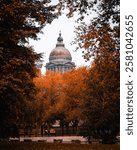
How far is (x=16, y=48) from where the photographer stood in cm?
2058

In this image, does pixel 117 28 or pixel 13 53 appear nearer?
pixel 117 28

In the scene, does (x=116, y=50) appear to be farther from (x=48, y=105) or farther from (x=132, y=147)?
(x=48, y=105)

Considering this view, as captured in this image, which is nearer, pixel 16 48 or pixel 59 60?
pixel 16 48

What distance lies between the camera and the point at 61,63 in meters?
191

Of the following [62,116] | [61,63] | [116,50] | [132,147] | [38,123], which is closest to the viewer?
[132,147]

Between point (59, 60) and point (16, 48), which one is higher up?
point (59, 60)

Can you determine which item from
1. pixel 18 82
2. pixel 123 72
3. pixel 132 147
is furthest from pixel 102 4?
pixel 18 82

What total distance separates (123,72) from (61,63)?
601 feet

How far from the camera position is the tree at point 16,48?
17506 mm

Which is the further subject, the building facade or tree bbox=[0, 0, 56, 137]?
the building facade

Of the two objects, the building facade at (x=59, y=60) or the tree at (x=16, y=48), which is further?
the building facade at (x=59, y=60)

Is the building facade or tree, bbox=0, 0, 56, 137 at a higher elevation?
the building facade

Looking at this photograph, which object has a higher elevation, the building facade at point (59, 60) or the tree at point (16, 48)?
the building facade at point (59, 60)

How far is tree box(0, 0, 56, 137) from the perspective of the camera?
17.5 metres
